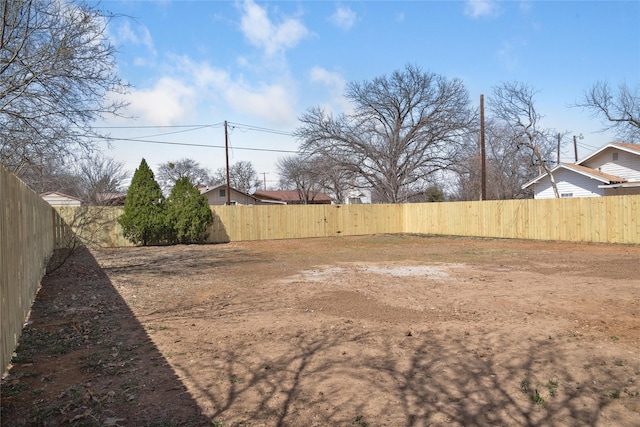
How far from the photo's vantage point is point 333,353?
4.59 meters

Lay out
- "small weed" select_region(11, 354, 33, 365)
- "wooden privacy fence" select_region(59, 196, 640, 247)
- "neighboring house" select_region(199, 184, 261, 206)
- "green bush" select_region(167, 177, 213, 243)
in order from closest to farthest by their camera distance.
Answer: "small weed" select_region(11, 354, 33, 365) → "wooden privacy fence" select_region(59, 196, 640, 247) → "green bush" select_region(167, 177, 213, 243) → "neighboring house" select_region(199, 184, 261, 206)

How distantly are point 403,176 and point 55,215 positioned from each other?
2177 centimetres

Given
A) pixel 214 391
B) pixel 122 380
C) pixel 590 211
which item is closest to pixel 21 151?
pixel 122 380

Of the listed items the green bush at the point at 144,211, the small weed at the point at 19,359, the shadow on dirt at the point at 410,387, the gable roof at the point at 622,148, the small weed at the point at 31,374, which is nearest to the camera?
the shadow on dirt at the point at 410,387

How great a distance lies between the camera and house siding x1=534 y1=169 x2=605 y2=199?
949 inches

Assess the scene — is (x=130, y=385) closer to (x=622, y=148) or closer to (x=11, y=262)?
(x=11, y=262)

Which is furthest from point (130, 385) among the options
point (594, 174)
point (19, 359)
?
point (594, 174)

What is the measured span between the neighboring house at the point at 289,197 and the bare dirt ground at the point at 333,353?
43487mm

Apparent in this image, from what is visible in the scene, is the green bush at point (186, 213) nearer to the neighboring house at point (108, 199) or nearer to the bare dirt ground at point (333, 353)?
the neighboring house at point (108, 199)

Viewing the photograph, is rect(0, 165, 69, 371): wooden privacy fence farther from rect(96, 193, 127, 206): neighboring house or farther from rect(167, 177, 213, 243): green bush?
rect(96, 193, 127, 206): neighboring house

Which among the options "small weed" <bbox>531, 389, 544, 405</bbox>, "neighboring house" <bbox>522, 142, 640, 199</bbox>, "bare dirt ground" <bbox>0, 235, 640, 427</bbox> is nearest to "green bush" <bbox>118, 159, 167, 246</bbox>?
"bare dirt ground" <bbox>0, 235, 640, 427</bbox>

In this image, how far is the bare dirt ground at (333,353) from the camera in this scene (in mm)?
3295

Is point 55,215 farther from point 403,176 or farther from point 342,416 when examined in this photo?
point 403,176

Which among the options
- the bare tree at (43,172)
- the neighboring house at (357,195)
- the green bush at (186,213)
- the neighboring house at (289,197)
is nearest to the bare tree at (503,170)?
the neighboring house at (357,195)
